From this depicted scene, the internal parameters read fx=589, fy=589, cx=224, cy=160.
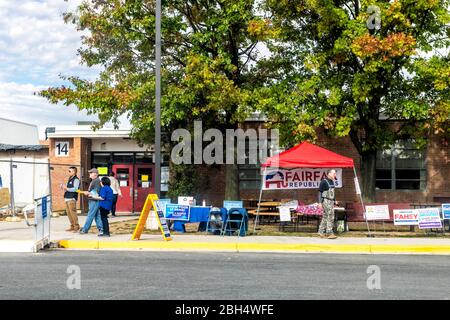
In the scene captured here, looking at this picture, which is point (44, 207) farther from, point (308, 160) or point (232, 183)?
point (232, 183)

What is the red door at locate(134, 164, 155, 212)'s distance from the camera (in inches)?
1126

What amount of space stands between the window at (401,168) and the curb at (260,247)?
1081 centimetres

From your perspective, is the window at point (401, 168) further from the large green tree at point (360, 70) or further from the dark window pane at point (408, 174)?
the large green tree at point (360, 70)

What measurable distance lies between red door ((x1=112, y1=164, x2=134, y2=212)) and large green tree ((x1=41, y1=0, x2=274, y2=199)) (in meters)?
5.81

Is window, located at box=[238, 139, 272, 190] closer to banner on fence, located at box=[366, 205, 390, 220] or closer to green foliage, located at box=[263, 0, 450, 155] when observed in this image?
green foliage, located at box=[263, 0, 450, 155]

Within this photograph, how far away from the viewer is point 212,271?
1076cm

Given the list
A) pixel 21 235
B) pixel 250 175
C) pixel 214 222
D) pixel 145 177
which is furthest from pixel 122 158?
pixel 21 235

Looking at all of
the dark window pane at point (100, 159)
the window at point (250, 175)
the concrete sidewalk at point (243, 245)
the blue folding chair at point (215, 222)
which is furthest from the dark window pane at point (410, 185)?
the dark window pane at point (100, 159)

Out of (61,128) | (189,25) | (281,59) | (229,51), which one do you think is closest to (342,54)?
(281,59)

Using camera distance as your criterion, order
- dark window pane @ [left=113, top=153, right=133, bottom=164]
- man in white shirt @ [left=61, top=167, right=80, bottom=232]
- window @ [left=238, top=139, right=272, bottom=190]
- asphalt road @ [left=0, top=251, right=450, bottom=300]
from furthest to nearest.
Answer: dark window pane @ [left=113, top=153, right=133, bottom=164], window @ [left=238, top=139, right=272, bottom=190], man in white shirt @ [left=61, top=167, right=80, bottom=232], asphalt road @ [left=0, top=251, right=450, bottom=300]

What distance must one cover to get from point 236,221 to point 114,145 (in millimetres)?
13594

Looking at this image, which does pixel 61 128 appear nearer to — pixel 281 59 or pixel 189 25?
pixel 189 25

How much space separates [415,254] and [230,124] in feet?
33.9

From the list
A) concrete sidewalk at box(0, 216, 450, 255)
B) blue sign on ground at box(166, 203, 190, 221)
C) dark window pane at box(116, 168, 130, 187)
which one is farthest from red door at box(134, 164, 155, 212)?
concrete sidewalk at box(0, 216, 450, 255)
